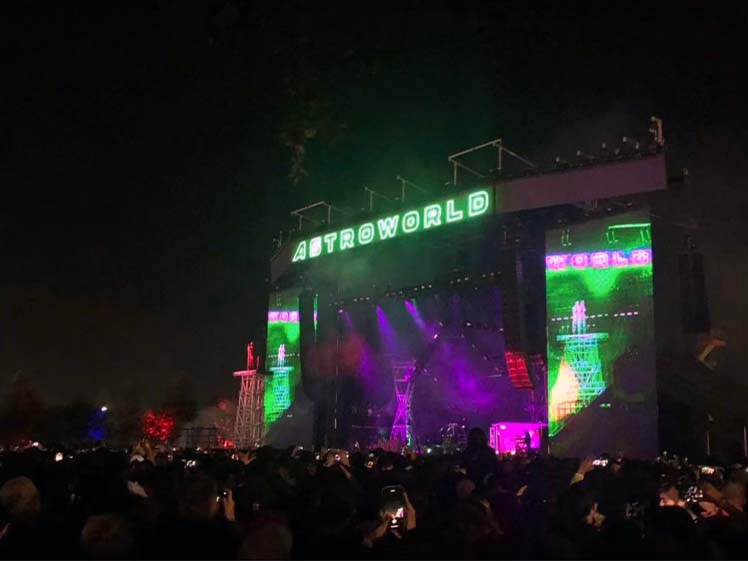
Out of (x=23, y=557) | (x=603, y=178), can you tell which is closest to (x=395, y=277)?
(x=603, y=178)

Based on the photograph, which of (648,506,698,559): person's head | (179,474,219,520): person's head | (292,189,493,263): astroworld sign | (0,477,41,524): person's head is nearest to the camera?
(648,506,698,559): person's head

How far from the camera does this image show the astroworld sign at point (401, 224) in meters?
16.8

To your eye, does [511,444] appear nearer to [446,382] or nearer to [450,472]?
[446,382]

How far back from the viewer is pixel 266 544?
2.64 meters

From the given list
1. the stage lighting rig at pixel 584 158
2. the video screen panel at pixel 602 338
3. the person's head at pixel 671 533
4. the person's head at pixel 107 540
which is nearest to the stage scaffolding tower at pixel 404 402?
the video screen panel at pixel 602 338

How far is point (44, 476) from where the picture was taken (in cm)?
533

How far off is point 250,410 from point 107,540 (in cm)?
2190

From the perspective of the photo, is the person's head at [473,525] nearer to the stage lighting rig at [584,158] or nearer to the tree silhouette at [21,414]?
the stage lighting rig at [584,158]

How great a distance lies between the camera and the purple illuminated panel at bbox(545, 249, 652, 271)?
15.9 m

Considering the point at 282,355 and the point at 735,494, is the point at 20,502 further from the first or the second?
the point at 282,355

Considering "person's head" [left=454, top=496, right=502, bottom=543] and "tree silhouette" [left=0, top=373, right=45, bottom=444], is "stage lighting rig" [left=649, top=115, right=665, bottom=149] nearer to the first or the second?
"person's head" [left=454, top=496, right=502, bottom=543]

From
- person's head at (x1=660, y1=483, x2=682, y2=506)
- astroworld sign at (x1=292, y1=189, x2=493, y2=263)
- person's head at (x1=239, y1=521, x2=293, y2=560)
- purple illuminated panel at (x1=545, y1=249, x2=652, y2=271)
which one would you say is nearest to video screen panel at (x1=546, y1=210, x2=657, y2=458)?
purple illuminated panel at (x1=545, y1=249, x2=652, y2=271)

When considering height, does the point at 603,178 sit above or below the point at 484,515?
above

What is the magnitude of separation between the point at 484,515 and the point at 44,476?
12.2 ft
